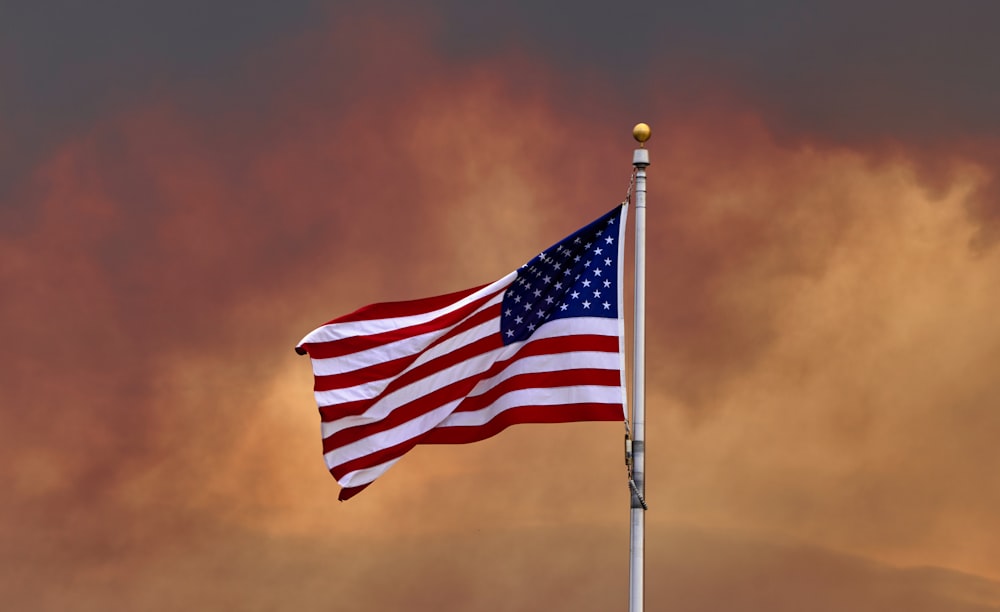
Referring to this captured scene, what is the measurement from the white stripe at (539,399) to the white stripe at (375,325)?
6.40ft

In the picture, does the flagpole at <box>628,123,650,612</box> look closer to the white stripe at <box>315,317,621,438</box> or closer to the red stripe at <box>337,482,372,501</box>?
the white stripe at <box>315,317,621,438</box>

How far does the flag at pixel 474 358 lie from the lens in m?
27.0

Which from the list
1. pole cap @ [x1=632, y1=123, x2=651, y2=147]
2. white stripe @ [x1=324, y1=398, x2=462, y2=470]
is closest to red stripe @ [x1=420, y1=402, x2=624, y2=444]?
white stripe @ [x1=324, y1=398, x2=462, y2=470]

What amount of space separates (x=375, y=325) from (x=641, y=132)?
6268mm

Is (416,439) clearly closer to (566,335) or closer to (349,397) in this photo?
(349,397)

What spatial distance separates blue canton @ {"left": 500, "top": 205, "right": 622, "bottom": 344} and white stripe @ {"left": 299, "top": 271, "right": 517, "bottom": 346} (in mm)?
572

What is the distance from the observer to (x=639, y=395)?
1021 inches

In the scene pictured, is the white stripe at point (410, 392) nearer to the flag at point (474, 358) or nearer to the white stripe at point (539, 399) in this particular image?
the flag at point (474, 358)

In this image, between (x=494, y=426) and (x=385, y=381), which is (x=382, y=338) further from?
(x=494, y=426)

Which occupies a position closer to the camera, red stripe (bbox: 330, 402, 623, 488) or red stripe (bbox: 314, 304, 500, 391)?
red stripe (bbox: 330, 402, 623, 488)

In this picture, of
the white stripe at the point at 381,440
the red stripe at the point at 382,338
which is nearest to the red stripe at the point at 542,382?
the white stripe at the point at 381,440

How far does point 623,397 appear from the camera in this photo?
26281 mm

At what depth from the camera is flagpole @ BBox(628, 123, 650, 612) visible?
84.2 feet

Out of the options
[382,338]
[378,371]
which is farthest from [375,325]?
[378,371]
